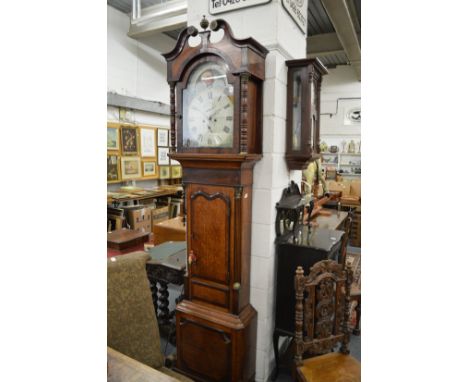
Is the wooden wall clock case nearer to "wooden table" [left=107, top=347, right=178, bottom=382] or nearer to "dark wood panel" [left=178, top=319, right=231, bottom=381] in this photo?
"dark wood panel" [left=178, top=319, right=231, bottom=381]

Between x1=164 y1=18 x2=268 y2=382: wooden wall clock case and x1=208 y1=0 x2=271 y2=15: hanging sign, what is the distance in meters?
0.31

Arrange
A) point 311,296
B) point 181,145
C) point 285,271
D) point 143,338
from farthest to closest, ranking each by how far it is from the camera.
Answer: point 285,271 → point 181,145 → point 311,296 → point 143,338

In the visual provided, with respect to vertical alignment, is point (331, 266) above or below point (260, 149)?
below

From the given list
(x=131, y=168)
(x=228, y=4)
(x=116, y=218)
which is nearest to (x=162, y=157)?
(x=131, y=168)

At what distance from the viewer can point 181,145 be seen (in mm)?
1892

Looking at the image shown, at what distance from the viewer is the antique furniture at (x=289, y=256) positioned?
1.99 metres

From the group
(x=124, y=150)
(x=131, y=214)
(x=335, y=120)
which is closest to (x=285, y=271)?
(x=131, y=214)

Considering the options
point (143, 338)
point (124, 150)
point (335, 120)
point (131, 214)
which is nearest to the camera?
point (143, 338)

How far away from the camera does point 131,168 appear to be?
5.32 metres

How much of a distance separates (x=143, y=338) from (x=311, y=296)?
0.94 metres

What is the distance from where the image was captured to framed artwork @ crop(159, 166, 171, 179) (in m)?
5.99

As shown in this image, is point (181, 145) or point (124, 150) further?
point (124, 150)
